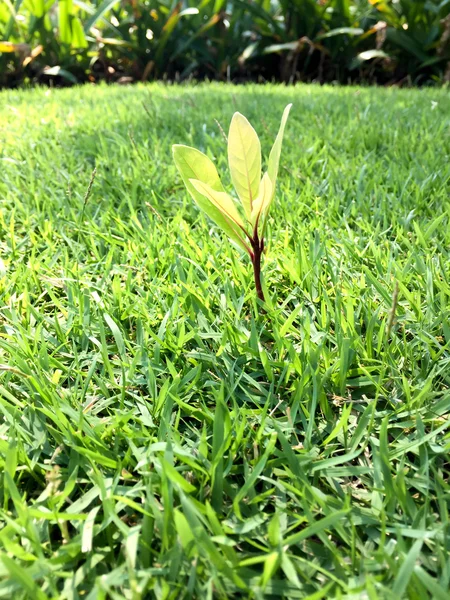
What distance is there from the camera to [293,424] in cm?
65

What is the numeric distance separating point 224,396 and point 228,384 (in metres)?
0.02

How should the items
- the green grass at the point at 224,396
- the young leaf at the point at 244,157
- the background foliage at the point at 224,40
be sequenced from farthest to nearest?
the background foliage at the point at 224,40 < the young leaf at the point at 244,157 < the green grass at the point at 224,396

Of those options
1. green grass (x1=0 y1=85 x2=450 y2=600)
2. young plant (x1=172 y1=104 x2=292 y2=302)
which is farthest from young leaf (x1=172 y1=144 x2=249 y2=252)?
green grass (x1=0 y1=85 x2=450 y2=600)

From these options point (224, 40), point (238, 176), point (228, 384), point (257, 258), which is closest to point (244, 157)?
point (238, 176)

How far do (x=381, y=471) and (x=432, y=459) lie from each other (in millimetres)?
69

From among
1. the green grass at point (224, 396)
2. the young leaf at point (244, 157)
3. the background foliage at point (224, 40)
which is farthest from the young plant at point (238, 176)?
the background foliage at point (224, 40)

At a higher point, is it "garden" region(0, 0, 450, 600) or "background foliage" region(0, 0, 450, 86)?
"background foliage" region(0, 0, 450, 86)

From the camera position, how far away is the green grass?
48 cm

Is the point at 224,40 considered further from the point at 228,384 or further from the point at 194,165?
the point at 228,384

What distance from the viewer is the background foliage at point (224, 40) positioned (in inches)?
148

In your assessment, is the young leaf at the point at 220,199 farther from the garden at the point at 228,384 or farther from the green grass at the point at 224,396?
the green grass at the point at 224,396

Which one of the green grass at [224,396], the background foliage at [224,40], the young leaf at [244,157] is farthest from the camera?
the background foliage at [224,40]

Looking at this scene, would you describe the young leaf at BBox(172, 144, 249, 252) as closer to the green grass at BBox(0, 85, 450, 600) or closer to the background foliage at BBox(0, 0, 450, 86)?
the green grass at BBox(0, 85, 450, 600)

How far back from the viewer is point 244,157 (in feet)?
2.26
